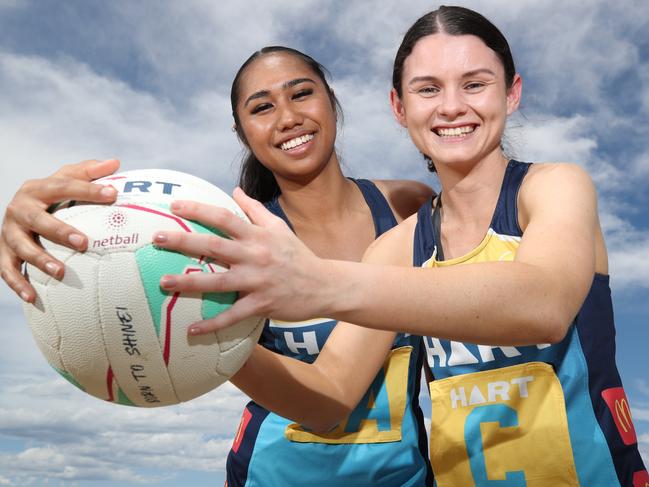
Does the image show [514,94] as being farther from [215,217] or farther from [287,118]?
[215,217]

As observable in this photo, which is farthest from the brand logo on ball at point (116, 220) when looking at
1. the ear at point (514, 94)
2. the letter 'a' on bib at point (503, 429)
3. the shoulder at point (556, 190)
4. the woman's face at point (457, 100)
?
the ear at point (514, 94)

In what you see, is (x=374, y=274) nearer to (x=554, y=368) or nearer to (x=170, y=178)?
(x=170, y=178)

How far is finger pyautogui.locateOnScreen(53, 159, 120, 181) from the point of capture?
2.90 metres

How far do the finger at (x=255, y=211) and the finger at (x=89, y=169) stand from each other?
568mm

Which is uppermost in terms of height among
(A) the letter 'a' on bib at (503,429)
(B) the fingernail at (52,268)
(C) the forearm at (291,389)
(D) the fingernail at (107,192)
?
(D) the fingernail at (107,192)

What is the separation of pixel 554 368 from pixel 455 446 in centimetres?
70

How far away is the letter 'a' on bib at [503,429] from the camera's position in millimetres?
3488

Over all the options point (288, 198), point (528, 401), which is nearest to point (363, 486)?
point (528, 401)

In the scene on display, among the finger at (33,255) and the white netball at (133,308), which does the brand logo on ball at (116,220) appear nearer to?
the white netball at (133,308)

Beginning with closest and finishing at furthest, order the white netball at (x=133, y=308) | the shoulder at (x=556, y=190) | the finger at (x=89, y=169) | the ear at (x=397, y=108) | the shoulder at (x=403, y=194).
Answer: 1. the white netball at (x=133, y=308)
2. the finger at (x=89, y=169)
3. the shoulder at (x=556, y=190)
4. the ear at (x=397, y=108)
5. the shoulder at (x=403, y=194)

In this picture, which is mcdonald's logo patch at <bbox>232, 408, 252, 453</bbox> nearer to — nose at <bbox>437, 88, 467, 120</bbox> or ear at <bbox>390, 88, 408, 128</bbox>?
ear at <bbox>390, 88, 408, 128</bbox>

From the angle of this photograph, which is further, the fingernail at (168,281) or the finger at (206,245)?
the fingernail at (168,281)

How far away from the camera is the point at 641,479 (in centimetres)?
354

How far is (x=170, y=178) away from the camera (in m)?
2.86
